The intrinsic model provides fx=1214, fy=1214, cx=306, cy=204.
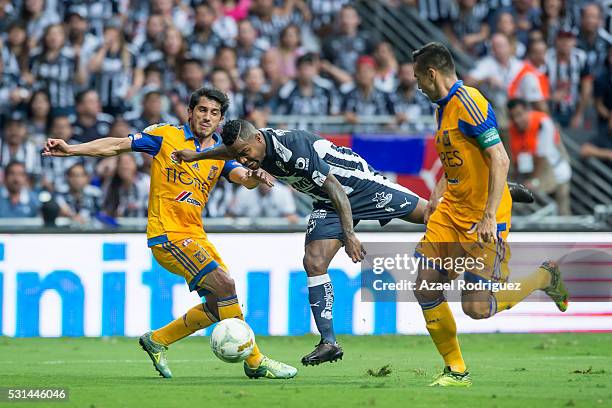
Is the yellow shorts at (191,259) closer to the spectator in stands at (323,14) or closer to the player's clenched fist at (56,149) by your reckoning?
the player's clenched fist at (56,149)

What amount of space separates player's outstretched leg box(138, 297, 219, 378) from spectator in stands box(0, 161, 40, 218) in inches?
221

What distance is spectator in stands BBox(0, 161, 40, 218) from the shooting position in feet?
52.2

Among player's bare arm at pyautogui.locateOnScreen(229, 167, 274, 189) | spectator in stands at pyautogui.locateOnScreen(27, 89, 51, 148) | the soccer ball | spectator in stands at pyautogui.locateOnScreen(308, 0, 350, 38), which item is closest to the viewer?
the soccer ball

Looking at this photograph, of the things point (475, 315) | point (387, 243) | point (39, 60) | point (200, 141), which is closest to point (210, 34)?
point (39, 60)

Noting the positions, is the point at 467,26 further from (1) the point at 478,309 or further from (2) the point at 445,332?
(2) the point at 445,332

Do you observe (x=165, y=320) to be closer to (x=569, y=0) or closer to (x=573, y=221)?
(x=573, y=221)

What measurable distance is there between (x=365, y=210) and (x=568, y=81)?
30.5 ft

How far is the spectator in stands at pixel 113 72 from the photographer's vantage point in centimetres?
1792

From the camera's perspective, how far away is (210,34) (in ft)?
61.2

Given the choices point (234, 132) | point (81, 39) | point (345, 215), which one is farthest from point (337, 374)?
point (81, 39)

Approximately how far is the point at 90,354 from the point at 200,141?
3.56m

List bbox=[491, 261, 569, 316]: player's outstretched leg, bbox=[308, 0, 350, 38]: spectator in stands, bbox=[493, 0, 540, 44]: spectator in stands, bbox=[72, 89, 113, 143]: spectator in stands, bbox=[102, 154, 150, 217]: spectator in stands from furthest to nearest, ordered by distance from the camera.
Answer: bbox=[493, 0, 540, 44]: spectator in stands → bbox=[308, 0, 350, 38]: spectator in stands → bbox=[72, 89, 113, 143]: spectator in stands → bbox=[102, 154, 150, 217]: spectator in stands → bbox=[491, 261, 569, 316]: player's outstretched leg

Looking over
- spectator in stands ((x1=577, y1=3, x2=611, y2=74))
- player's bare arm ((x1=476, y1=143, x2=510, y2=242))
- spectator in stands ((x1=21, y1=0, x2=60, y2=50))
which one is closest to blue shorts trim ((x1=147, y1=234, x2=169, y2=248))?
player's bare arm ((x1=476, y1=143, x2=510, y2=242))

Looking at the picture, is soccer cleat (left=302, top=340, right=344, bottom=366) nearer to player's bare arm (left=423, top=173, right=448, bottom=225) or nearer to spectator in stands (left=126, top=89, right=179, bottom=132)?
player's bare arm (left=423, top=173, right=448, bottom=225)
